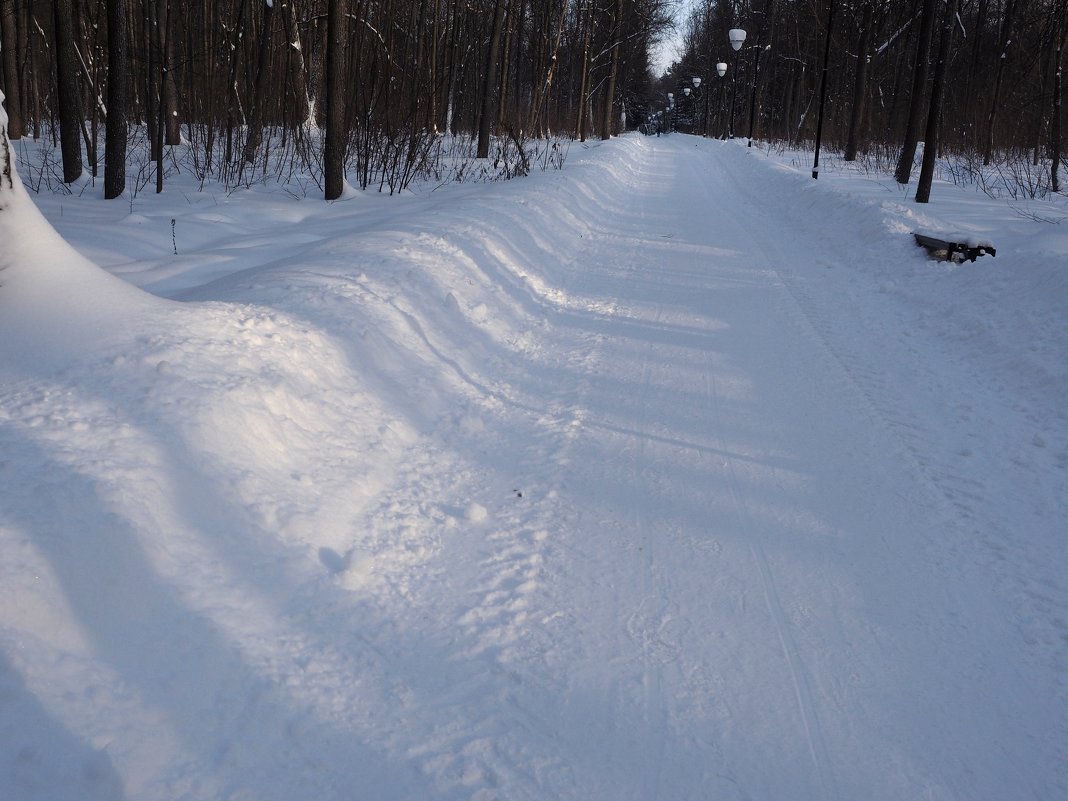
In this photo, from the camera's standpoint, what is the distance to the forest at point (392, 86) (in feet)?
44.6

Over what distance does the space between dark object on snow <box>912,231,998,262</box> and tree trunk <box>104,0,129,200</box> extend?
447 inches

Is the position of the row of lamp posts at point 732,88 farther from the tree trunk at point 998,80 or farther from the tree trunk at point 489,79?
the tree trunk at point 489,79

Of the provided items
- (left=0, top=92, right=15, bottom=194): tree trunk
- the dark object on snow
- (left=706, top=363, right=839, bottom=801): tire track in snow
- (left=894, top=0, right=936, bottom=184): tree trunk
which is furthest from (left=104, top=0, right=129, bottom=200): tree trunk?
(left=894, top=0, right=936, bottom=184): tree trunk

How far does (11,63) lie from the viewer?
19578 millimetres

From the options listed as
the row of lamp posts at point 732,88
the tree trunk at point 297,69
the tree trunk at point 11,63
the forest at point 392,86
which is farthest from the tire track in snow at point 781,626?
the row of lamp posts at point 732,88

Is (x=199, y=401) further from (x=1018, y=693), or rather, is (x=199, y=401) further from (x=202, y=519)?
(x=1018, y=693)

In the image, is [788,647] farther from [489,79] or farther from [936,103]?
[489,79]

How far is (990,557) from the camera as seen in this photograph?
144 inches

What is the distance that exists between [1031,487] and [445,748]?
141 inches

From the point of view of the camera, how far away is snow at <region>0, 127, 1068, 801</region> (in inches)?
99.0

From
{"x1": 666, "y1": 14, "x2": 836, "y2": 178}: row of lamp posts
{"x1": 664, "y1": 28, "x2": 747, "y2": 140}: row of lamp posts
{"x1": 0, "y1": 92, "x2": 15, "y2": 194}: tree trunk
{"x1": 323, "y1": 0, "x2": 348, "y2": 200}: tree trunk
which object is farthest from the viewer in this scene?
{"x1": 664, "y1": 28, "x2": 747, "y2": 140}: row of lamp posts

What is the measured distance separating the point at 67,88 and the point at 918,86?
1545 centimetres

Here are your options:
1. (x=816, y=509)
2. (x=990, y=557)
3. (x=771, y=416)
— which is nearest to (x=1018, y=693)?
(x=990, y=557)

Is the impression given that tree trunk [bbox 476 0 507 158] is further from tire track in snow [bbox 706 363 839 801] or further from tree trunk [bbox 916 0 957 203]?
tire track in snow [bbox 706 363 839 801]
